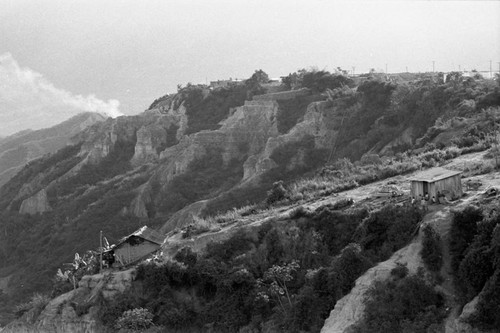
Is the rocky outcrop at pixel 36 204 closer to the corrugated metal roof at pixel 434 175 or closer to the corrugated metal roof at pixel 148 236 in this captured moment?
the corrugated metal roof at pixel 148 236

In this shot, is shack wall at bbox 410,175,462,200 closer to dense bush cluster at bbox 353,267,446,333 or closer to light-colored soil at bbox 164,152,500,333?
light-colored soil at bbox 164,152,500,333

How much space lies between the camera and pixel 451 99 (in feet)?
140

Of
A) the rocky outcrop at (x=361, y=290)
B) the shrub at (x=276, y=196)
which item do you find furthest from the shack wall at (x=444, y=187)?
the shrub at (x=276, y=196)

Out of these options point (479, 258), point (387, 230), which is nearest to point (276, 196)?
point (387, 230)

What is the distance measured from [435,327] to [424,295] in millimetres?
1167

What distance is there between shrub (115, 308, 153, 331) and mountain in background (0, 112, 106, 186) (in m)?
58.6

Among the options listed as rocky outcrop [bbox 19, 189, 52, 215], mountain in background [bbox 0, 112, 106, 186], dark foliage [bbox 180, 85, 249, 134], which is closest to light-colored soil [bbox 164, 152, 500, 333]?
dark foliage [bbox 180, 85, 249, 134]

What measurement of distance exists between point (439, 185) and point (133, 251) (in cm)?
963

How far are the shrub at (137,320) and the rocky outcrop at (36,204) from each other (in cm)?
3626

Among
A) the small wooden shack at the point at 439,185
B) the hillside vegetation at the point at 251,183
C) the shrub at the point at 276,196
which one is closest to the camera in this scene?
the small wooden shack at the point at 439,185

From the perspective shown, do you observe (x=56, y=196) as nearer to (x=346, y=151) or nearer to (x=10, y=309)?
(x=10, y=309)

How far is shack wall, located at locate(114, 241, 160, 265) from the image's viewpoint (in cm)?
2667

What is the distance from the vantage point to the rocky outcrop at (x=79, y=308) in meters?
24.4

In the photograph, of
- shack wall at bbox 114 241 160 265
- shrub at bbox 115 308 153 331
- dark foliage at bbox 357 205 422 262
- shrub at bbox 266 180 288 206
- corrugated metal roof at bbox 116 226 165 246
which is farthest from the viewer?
shrub at bbox 266 180 288 206
